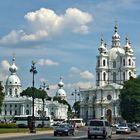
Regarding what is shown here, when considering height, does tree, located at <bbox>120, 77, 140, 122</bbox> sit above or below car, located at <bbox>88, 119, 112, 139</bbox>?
above

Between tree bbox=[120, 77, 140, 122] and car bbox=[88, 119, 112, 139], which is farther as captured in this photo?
tree bbox=[120, 77, 140, 122]

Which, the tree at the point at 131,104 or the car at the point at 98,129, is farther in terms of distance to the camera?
the tree at the point at 131,104

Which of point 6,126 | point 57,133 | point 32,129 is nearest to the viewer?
point 57,133

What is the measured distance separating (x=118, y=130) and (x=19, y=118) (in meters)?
52.2

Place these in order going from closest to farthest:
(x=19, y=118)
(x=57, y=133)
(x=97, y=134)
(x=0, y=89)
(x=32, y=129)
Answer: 1. (x=97, y=134)
2. (x=57, y=133)
3. (x=32, y=129)
4. (x=0, y=89)
5. (x=19, y=118)

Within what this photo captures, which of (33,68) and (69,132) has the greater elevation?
(33,68)

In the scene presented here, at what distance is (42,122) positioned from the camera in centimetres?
11494

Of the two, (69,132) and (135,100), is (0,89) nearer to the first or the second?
(135,100)

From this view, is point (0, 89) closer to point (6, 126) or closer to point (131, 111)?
point (6, 126)

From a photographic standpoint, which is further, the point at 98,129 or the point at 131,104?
the point at 131,104

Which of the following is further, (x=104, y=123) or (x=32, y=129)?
(x=32, y=129)

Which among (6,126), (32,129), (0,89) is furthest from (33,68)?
(0,89)

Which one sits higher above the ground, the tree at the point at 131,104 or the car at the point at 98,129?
the tree at the point at 131,104

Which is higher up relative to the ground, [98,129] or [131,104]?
[131,104]
